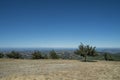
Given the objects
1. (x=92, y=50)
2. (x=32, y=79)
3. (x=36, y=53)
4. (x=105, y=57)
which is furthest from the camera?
(x=36, y=53)

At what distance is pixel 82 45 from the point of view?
128 feet

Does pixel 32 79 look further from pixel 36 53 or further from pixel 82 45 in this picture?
pixel 36 53

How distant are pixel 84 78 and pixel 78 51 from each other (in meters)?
22.4

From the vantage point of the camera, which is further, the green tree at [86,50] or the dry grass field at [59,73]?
the green tree at [86,50]

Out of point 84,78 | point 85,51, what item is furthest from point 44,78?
point 85,51

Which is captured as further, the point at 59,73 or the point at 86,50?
the point at 86,50

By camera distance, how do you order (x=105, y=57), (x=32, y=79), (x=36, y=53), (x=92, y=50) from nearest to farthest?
1. (x=32, y=79)
2. (x=92, y=50)
3. (x=105, y=57)
4. (x=36, y=53)

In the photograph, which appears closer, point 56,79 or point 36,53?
point 56,79

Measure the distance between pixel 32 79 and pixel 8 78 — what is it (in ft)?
7.96

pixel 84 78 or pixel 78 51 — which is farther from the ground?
pixel 78 51

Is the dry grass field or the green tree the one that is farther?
the green tree

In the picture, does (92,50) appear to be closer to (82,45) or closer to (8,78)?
(82,45)

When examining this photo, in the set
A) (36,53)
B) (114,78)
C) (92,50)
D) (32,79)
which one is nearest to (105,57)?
(92,50)

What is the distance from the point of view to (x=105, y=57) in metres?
48.7
